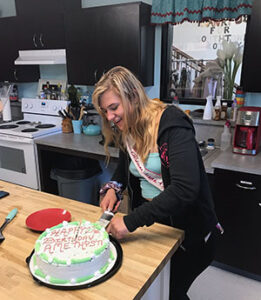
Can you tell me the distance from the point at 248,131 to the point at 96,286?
5.48 feet

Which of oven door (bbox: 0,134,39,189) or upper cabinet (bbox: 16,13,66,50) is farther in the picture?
upper cabinet (bbox: 16,13,66,50)

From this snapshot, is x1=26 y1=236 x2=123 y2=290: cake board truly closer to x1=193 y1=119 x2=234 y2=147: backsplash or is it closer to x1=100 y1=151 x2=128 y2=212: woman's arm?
x1=100 y1=151 x2=128 y2=212: woman's arm

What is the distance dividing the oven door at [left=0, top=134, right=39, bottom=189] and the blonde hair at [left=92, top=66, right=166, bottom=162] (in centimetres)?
177

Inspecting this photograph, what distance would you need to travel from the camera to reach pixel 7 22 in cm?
319

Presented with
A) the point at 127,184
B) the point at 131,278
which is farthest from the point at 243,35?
the point at 131,278

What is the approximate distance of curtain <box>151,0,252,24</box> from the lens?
2.15 meters

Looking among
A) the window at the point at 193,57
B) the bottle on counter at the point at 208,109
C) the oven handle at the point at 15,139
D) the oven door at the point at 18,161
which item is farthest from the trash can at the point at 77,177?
the bottle on counter at the point at 208,109

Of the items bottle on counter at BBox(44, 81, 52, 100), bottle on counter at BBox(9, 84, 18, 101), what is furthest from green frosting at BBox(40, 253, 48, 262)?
bottle on counter at BBox(9, 84, 18, 101)

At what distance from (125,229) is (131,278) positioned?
0.19 m

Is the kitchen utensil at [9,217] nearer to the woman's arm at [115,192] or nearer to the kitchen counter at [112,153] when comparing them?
the woman's arm at [115,192]

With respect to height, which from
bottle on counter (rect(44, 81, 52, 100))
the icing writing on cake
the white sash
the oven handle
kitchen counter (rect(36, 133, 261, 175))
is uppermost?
bottle on counter (rect(44, 81, 52, 100))

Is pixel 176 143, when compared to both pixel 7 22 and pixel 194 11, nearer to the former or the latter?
pixel 194 11

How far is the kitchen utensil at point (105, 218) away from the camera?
108 centimetres

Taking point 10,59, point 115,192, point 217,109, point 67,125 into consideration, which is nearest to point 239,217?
point 217,109
